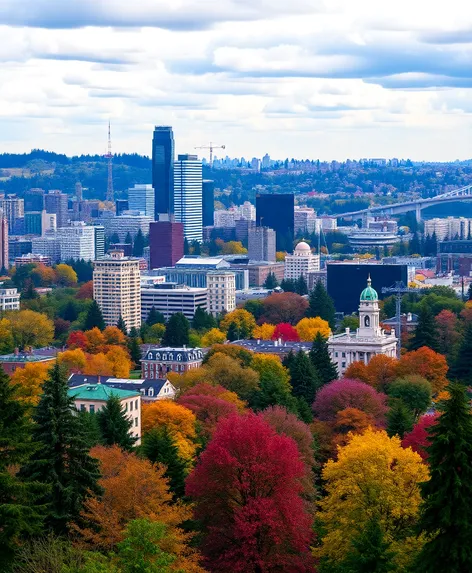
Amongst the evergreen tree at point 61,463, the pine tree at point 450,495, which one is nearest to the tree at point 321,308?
the evergreen tree at point 61,463

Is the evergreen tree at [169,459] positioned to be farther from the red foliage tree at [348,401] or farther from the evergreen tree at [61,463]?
the red foliage tree at [348,401]

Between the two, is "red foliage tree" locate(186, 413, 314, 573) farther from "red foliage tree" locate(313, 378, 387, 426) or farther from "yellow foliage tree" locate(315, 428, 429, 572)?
"red foliage tree" locate(313, 378, 387, 426)

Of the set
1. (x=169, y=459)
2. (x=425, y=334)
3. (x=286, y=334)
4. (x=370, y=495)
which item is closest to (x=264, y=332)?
(x=286, y=334)

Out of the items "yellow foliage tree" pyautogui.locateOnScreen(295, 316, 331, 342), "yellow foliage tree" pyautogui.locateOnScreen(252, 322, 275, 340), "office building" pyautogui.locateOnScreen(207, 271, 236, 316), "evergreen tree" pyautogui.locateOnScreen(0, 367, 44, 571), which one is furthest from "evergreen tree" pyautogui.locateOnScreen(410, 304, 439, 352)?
"evergreen tree" pyautogui.locateOnScreen(0, 367, 44, 571)

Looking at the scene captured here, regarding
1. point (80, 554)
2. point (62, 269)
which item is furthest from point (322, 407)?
point (62, 269)

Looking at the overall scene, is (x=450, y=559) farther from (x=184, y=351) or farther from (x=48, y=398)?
(x=184, y=351)
